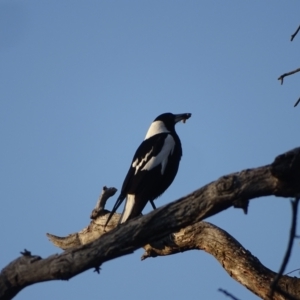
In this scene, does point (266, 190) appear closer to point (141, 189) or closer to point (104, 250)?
point (104, 250)

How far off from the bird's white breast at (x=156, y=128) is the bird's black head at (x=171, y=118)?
0.05m

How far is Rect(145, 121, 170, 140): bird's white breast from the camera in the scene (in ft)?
21.1

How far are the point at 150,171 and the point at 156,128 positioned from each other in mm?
1192

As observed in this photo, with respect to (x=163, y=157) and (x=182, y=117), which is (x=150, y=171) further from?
(x=182, y=117)

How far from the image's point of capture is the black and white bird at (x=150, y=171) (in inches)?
202

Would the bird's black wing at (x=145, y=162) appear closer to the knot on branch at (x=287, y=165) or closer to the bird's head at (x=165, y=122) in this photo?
the bird's head at (x=165, y=122)

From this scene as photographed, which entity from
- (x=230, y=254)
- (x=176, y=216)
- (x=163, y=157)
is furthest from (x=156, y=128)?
(x=176, y=216)

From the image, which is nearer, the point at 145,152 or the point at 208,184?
the point at 208,184

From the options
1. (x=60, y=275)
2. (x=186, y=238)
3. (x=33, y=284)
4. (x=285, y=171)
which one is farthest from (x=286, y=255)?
(x=186, y=238)

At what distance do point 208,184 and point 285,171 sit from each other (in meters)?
0.33

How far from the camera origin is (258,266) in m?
4.07

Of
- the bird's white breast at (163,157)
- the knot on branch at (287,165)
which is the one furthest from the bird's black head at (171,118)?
the knot on branch at (287,165)

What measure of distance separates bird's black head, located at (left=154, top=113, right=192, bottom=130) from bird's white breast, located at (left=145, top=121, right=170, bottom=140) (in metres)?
0.05

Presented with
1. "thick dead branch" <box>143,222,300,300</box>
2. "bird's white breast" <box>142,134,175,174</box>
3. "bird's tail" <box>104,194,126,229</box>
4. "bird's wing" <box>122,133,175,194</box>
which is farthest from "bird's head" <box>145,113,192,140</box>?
"thick dead branch" <box>143,222,300,300</box>
